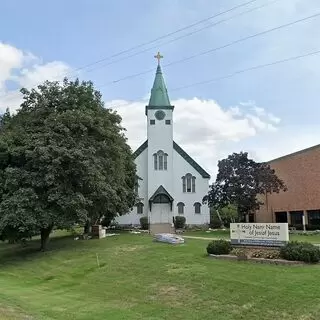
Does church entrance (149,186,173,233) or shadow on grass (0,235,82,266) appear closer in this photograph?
shadow on grass (0,235,82,266)

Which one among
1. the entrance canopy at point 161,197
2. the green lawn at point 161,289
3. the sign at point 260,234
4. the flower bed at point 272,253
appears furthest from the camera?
the entrance canopy at point 161,197

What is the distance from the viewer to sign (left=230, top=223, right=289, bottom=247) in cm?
2108

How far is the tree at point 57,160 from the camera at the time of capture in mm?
29703

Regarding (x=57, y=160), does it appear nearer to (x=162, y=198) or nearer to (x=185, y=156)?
(x=162, y=198)

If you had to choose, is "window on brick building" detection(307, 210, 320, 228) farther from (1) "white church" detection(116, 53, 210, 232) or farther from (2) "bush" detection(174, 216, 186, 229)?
(2) "bush" detection(174, 216, 186, 229)

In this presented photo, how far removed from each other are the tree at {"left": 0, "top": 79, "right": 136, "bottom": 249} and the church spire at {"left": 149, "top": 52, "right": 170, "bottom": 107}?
70.1 ft

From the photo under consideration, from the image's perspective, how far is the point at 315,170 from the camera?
2016 inches

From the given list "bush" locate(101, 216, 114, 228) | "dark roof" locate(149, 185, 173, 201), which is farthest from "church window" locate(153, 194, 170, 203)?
"bush" locate(101, 216, 114, 228)

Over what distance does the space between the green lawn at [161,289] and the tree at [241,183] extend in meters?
20.4

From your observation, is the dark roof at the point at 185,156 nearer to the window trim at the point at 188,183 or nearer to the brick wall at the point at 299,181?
the window trim at the point at 188,183

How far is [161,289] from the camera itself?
681 inches

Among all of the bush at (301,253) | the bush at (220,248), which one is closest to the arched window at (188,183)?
the bush at (220,248)

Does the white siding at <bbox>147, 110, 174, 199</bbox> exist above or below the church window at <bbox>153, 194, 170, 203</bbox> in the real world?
above

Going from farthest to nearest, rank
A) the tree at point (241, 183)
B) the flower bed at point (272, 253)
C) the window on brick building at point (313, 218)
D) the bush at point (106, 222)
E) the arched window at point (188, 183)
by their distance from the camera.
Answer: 1. the arched window at point (188, 183)
2. the bush at point (106, 222)
3. the window on brick building at point (313, 218)
4. the tree at point (241, 183)
5. the flower bed at point (272, 253)
